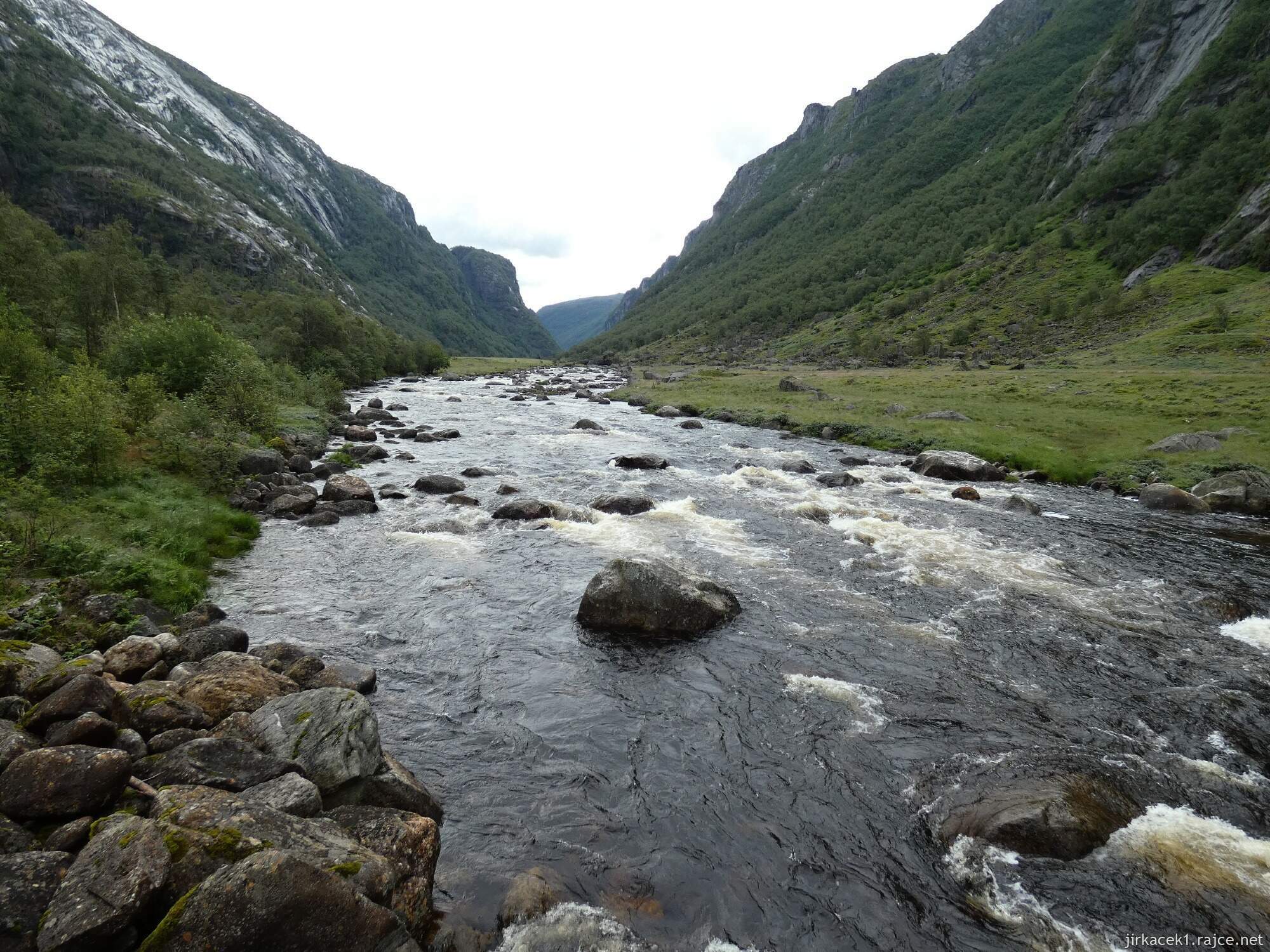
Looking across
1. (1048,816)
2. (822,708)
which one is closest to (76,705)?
(822,708)

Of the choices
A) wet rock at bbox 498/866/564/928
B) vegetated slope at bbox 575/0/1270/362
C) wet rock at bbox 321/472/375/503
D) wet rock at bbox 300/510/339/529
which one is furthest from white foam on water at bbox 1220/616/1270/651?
vegetated slope at bbox 575/0/1270/362

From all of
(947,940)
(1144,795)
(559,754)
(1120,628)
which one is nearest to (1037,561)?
(1120,628)

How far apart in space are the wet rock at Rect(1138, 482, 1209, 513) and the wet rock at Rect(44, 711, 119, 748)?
4086cm

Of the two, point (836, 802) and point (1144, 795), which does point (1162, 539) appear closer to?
point (1144, 795)

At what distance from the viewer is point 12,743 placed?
25.4 feet

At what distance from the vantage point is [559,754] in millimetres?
12391

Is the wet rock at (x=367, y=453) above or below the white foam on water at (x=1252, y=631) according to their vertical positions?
above

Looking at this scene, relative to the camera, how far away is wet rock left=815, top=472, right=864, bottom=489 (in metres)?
34.4

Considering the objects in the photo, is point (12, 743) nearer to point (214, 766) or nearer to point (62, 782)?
point (62, 782)

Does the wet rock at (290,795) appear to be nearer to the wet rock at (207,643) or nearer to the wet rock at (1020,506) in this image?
the wet rock at (207,643)

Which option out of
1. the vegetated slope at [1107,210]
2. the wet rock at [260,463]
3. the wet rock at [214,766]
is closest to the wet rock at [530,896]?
the wet rock at [214,766]

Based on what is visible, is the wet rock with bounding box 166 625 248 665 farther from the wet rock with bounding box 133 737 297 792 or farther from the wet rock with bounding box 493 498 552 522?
the wet rock with bounding box 493 498 552 522

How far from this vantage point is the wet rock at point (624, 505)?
29.5 meters

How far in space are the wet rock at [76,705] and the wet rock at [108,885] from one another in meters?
3.05
